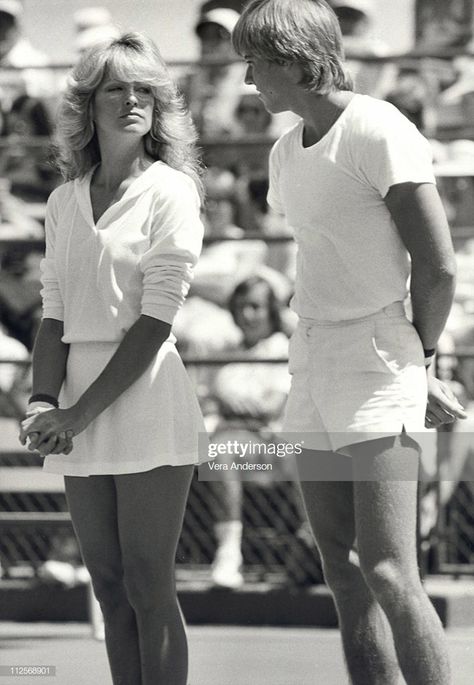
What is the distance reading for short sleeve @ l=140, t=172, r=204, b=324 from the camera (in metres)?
2.63

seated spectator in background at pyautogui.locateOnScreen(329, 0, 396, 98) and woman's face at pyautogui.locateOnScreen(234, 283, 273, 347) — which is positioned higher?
seated spectator in background at pyautogui.locateOnScreen(329, 0, 396, 98)

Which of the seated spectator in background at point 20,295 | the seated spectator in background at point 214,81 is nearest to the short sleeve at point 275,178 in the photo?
the seated spectator in background at point 20,295

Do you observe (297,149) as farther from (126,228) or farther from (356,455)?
(356,455)

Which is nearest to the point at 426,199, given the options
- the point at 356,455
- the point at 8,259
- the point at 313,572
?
the point at 356,455

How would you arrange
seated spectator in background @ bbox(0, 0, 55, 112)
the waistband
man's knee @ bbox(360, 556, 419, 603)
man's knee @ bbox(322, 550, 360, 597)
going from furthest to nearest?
seated spectator in background @ bbox(0, 0, 55, 112), man's knee @ bbox(322, 550, 360, 597), the waistband, man's knee @ bbox(360, 556, 419, 603)

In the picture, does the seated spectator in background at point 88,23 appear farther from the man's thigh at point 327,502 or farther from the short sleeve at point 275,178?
the man's thigh at point 327,502

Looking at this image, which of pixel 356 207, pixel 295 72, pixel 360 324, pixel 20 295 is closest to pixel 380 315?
pixel 360 324

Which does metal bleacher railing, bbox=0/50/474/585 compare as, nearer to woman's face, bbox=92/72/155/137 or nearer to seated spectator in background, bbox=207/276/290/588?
seated spectator in background, bbox=207/276/290/588

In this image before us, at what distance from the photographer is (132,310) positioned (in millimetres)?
2674

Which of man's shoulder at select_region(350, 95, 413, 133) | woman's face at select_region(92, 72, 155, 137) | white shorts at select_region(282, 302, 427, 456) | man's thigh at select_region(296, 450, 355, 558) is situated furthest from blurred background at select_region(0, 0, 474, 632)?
man's shoulder at select_region(350, 95, 413, 133)

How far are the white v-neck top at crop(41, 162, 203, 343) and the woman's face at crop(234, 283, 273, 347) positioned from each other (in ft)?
8.54

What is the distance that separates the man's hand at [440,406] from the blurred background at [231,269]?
1947 millimetres

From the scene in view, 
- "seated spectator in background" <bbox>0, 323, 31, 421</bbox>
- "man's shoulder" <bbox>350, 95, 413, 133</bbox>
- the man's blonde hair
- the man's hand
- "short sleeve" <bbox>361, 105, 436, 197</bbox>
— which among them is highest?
the man's blonde hair

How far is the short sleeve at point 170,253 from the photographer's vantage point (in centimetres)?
263
